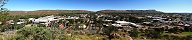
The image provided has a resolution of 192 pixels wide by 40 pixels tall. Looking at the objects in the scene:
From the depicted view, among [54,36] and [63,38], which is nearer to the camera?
[54,36]

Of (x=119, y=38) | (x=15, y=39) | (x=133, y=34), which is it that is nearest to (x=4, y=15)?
(x=15, y=39)

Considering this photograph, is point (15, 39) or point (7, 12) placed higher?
point (7, 12)

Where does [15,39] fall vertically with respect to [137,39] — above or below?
above

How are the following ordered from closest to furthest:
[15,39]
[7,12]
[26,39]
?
1. [26,39]
2. [15,39]
3. [7,12]

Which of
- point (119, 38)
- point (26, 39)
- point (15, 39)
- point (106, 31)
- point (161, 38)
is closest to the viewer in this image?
point (26, 39)

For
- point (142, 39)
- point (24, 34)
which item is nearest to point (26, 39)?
point (24, 34)

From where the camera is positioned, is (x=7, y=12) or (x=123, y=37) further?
(x=123, y=37)

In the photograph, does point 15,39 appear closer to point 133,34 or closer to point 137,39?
point 137,39

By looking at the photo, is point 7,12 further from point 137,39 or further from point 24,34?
point 137,39

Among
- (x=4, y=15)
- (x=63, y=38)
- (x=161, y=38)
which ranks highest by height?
(x=4, y=15)
